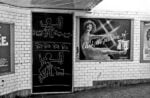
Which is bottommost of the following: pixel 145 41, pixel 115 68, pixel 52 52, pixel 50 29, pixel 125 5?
pixel 115 68

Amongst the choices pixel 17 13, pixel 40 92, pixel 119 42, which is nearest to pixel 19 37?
pixel 17 13

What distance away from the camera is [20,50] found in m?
5.90

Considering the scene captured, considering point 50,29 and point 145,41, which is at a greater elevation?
point 50,29

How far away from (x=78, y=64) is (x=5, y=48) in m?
2.06

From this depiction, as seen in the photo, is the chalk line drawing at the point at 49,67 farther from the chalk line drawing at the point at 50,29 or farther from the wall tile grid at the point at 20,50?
the chalk line drawing at the point at 50,29

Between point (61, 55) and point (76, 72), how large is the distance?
25.3 inches

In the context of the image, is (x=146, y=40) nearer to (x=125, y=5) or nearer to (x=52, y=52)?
(x=125, y=5)

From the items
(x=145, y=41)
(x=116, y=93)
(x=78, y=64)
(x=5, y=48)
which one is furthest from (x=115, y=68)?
(x=5, y=48)

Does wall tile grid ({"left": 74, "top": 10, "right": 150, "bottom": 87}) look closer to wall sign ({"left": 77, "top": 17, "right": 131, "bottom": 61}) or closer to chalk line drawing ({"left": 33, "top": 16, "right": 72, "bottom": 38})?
wall sign ({"left": 77, "top": 17, "right": 131, "bottom": 61})

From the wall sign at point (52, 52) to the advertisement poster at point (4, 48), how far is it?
761 mm

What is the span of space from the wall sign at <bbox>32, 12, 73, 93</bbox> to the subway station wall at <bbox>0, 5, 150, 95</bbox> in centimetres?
15

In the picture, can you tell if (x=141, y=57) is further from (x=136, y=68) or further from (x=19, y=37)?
(x=19, y=37)

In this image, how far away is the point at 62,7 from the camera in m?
6.09

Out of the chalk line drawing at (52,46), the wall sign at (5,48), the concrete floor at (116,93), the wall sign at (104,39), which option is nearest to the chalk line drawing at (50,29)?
the chalk line drawing at (52,46)
